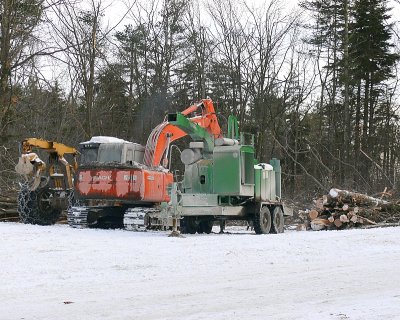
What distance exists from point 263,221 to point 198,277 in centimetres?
987

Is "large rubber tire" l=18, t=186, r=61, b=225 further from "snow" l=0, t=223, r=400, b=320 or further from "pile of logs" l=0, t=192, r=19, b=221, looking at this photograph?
"snow" l=0, t=223, r=400, b=320

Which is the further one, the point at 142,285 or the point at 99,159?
the point at 99,159

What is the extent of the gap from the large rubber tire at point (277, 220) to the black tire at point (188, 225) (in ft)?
7.74

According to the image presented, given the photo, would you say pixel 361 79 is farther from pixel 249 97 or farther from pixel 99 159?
pixel 99 159

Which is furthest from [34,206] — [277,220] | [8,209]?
[277,220]

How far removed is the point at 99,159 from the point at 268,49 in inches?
842

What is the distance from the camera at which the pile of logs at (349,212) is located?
68.1ft

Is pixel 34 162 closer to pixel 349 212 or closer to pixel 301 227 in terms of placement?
pixel 301 227

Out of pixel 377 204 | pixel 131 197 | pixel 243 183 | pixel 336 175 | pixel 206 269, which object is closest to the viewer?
pixel 206 269

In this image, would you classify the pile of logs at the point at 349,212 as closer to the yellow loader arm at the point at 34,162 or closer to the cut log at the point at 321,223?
the cut log at the point at 321,223

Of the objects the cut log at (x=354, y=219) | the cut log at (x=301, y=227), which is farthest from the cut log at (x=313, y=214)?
the cut log at (x=354, y=219)

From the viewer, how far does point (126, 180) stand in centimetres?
1758

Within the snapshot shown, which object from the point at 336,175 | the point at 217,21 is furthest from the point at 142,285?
the point at 217,21

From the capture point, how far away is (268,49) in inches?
1527
